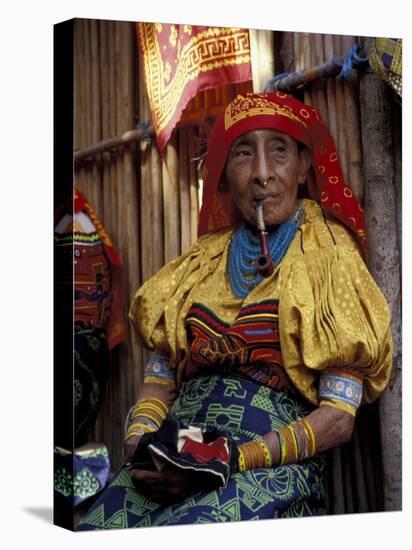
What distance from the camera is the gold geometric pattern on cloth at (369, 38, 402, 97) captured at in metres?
6.28

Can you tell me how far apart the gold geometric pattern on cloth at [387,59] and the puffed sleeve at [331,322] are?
75cm

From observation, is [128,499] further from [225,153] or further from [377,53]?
[377,53]

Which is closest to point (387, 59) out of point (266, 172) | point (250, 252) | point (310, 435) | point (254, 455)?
point (266, 172)

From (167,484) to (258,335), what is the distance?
0.70 meters

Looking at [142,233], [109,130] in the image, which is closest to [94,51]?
[109,130]

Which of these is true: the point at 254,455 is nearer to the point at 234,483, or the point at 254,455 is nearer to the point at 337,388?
the point at 234,483

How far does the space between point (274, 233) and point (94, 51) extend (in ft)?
3.39

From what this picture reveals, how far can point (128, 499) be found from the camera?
19.1ft

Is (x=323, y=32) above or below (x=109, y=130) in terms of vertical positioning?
above

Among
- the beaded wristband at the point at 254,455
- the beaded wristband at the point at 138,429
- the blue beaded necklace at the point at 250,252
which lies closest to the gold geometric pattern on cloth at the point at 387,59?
the blue beaded necklace at the point at 250,252

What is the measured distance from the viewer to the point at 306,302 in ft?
19.6

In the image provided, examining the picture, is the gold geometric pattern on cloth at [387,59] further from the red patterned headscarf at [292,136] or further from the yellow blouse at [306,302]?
the yellow blouse at [306,302]

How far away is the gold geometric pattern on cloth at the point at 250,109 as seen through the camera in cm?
610

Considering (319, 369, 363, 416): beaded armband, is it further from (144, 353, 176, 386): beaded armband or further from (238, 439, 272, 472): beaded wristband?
(144, 353, 176, 386): beaded armband
